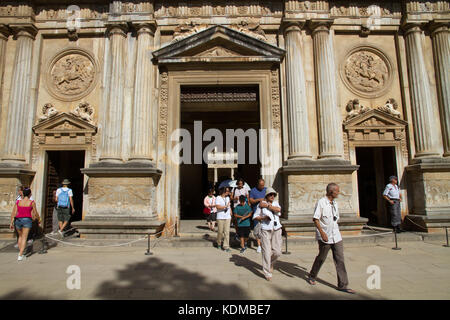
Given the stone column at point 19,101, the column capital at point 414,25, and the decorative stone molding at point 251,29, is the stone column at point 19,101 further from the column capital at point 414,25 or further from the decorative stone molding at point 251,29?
the column capital at point 414,25

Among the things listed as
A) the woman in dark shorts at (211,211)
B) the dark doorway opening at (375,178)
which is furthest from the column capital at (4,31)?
the dark doorway opening at (375,178)

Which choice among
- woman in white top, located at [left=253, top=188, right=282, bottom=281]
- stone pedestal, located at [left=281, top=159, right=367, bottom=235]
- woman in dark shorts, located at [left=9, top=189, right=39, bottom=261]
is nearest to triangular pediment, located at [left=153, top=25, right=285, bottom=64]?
stone pedestal, located at [left=281, top=159, right=367, bottom=235]

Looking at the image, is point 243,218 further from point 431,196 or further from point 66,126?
point 66,126

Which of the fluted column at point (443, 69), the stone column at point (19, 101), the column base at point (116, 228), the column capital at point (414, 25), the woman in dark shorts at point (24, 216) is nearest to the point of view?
the woman in dark shorts at point (24, 216)

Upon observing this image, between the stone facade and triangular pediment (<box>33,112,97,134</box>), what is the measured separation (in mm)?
41

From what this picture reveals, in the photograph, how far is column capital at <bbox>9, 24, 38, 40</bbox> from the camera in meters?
9.72

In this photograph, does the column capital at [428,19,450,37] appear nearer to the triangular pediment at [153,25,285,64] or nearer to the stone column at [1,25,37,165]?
the triangular pediment at [153,25,285,64]

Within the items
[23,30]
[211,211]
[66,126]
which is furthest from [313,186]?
[23,30]

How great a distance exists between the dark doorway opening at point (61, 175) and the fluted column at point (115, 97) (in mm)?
2632

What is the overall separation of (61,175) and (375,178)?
12.4 metres

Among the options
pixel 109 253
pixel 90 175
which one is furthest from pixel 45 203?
pixel 109 253

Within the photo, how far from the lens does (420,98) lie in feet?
30.9

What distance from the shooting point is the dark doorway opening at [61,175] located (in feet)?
32.1
